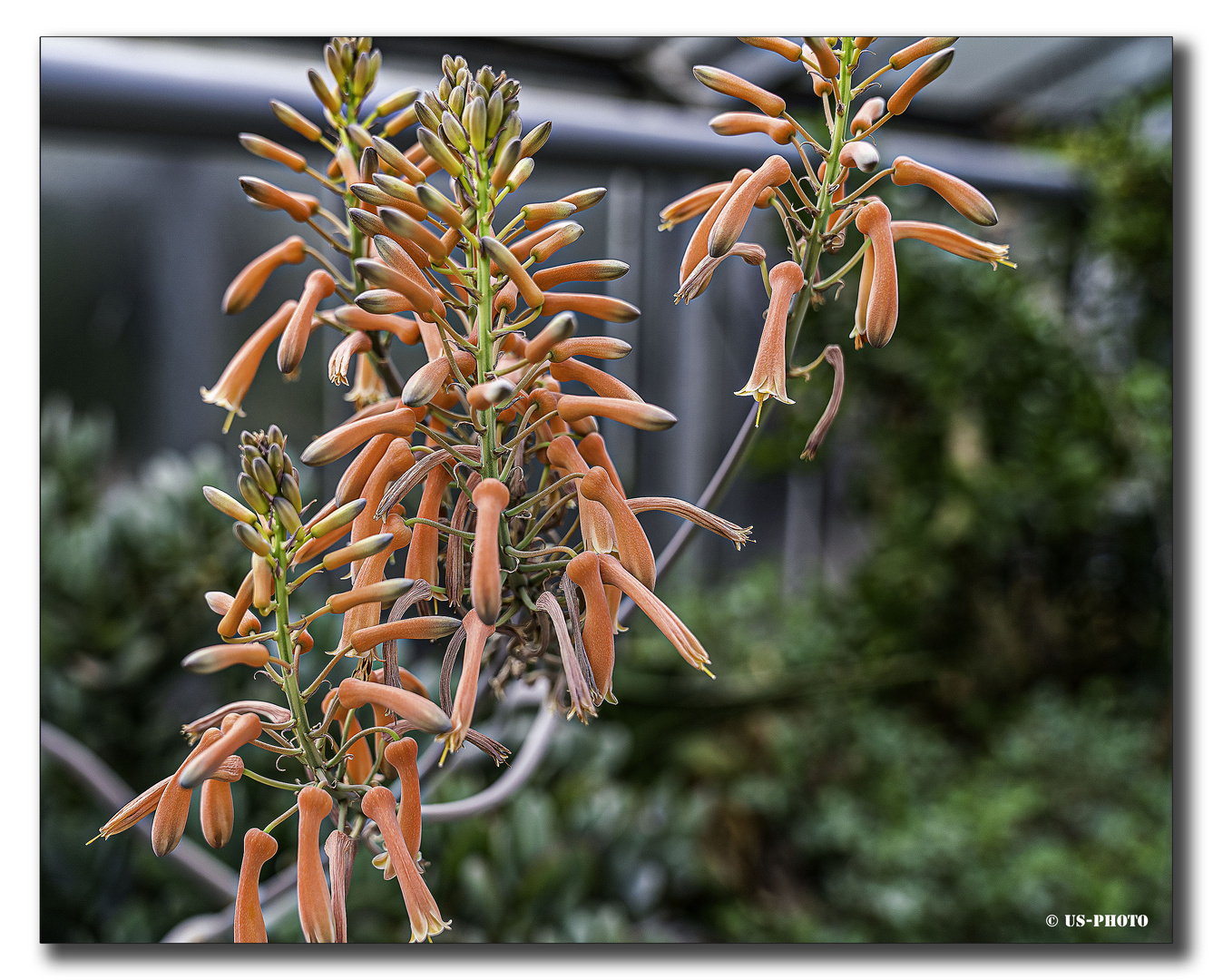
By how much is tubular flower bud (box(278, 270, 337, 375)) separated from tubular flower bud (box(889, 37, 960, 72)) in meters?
0.28

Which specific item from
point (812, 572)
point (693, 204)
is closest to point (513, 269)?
point (693, 204)

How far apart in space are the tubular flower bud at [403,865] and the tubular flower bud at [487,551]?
8cm

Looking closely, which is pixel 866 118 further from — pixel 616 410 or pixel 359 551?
pixel 359 551

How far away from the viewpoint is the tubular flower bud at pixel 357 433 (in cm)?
31

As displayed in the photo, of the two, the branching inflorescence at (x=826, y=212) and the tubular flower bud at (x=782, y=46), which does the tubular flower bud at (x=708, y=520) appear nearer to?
the branching inflorescence at (x=826, y=212)

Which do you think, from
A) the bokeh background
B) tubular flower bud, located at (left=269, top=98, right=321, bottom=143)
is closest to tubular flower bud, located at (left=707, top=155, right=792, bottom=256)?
tubular flower bud, located at (left=269, top=98, right=321, bottom=143)

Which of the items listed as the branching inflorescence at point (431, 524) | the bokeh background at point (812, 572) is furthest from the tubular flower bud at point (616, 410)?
the bokeh background at point (812, 572)

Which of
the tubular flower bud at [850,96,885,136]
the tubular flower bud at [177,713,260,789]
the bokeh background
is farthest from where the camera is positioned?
the bokeh background

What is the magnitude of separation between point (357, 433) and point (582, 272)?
0.12 m

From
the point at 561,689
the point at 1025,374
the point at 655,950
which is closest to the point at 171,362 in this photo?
the point at 655,950

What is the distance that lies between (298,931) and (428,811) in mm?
507

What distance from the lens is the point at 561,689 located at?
0.40 metres

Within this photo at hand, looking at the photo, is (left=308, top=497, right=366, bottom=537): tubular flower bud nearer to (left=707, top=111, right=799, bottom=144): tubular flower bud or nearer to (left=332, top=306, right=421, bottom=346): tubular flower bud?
(left=332, top=306, right=421, bottom=346): tubular flower bud

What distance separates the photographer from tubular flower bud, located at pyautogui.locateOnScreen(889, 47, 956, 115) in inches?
14.3
